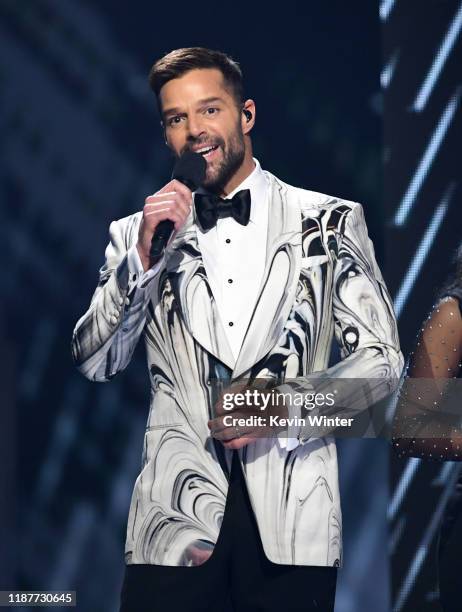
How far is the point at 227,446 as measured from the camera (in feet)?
6.06

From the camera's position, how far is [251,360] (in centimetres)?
191

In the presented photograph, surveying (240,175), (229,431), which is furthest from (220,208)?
(229,431)

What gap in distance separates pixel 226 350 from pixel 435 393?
365 millimetres

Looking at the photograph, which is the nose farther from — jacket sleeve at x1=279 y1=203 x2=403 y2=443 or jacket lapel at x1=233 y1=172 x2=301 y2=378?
jacket sleeve at x1=279 y1=203 x2=403 y2=443

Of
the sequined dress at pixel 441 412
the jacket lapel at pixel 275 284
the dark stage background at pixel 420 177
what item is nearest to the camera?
A: the sequined dress at pixel 441 412

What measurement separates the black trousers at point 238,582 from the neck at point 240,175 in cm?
50

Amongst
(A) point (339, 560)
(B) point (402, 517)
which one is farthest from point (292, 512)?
(B) point (402, 517)

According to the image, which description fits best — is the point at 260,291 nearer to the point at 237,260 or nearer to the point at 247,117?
the point at 237,260

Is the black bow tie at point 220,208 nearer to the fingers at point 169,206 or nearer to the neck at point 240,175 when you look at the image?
the neck at point 240,175

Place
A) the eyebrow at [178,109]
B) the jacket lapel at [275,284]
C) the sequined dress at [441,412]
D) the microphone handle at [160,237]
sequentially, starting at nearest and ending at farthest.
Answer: the sequined dress at [441,412]
the microphone handle at [160,237]
the jacket lapel at [275,284]
the eyebrow at [178,109]

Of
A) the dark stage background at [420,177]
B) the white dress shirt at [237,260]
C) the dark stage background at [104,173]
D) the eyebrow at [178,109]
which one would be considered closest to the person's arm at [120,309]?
the white dress shirt at [237,260]

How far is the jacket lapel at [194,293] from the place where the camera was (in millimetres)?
1934

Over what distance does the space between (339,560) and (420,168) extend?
1.10m

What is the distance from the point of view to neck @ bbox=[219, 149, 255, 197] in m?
2.08
